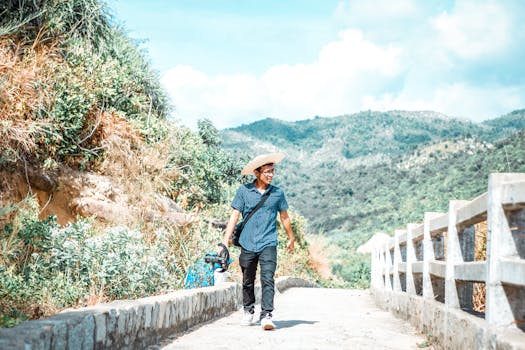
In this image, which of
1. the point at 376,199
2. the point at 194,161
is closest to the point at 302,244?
the point at 194,161

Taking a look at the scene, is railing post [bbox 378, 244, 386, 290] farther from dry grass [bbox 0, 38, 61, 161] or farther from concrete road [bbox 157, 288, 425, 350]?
dry grass [bbox 0, 38, 61, 161]

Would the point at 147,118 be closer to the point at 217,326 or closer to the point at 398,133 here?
the point at 217,326

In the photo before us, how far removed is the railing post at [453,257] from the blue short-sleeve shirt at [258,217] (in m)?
2.23

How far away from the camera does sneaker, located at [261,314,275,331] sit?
25.4ft

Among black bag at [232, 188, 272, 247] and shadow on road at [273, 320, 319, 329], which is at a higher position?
black bag at [232, 188, 272, 247]

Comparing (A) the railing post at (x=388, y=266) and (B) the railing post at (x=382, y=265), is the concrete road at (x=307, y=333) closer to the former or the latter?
(A) the railing post at (x=388, y=266)

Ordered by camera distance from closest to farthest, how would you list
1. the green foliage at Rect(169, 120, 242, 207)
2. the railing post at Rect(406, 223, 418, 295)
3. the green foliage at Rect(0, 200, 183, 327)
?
1. the green foliage at Rect(0, 200, 183, 327)
2. the railing post at Rect(406, 223, 418, 295)
3. the green foliage at Rect(169, 120, 242, 207)

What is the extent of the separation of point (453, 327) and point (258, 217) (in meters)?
2.75

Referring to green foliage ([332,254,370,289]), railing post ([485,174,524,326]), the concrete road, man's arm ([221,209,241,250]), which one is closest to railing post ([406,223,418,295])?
the concrete road

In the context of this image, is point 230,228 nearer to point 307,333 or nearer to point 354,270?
point 307,333

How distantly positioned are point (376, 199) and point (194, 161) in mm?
48799

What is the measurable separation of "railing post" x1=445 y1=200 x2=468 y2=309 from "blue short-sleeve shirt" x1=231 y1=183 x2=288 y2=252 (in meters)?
2.23

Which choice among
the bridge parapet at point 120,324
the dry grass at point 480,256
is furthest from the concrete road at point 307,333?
the dry grass at point 480,256

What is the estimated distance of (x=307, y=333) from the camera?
7684mm
